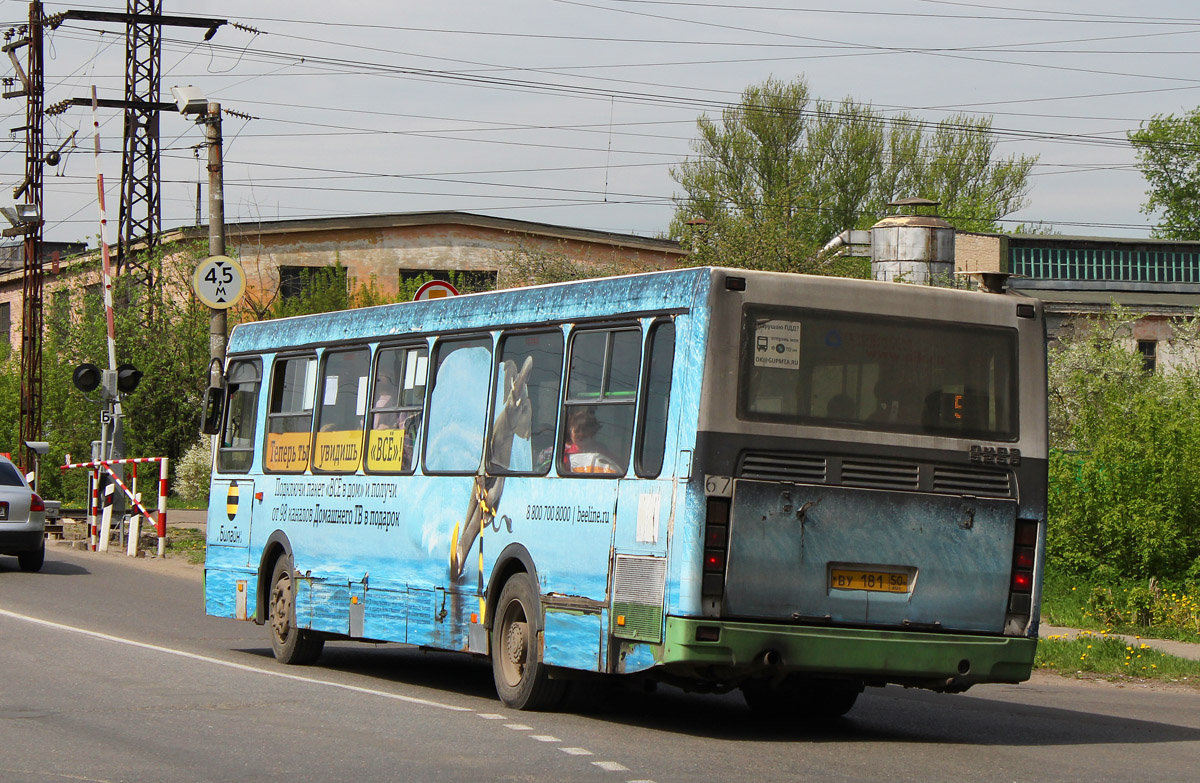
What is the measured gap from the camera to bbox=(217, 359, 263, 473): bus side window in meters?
16.1

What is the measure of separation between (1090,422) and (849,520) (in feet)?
45.2

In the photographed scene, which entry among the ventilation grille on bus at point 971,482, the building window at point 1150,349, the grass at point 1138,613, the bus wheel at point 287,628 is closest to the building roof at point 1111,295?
the building window at point 1150,349

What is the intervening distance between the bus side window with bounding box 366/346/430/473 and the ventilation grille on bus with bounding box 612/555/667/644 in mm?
3265

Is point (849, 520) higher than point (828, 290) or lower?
lower

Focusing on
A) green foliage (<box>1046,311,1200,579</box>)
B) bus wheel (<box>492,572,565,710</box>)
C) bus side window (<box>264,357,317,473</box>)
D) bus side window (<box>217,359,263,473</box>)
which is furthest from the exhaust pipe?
green foliage (<box>1046,311,1200,579</box>)

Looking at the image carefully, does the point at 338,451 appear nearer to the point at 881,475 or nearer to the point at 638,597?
the point at 638,597

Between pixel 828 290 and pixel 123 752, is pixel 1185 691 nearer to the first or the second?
pixel 828 290

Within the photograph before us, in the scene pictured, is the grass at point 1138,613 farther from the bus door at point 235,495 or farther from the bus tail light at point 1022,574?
the bus door at point 235,495

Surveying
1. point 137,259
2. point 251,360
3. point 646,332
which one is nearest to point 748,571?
point 646,332

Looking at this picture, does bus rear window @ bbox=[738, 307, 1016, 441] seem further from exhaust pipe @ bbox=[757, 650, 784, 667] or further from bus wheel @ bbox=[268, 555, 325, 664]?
bus wheel @ bbox=[268, 555, 325, 664]

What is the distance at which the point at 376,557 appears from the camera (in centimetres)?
1361

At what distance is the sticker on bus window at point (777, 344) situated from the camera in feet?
32.9

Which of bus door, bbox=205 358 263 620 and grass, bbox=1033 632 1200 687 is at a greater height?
bus door, bbox=205 358 263 620

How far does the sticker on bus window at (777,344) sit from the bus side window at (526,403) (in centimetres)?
178
